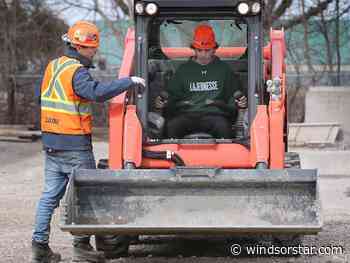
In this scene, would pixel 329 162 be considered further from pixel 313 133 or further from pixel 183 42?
pixel 183 42

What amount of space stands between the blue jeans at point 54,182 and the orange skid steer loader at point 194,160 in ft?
1.02

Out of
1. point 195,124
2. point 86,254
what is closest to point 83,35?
point 195,124

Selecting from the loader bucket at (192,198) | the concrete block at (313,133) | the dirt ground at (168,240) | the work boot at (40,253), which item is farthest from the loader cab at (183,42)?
the concrete block at (313,133)

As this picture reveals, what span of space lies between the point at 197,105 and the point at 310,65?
41.2 feet

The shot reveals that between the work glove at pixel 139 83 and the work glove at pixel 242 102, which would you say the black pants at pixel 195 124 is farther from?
the work glove at pixel 139 83

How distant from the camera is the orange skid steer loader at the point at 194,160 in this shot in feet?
21.6

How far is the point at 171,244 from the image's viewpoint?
825 centimetres

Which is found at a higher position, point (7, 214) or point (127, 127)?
point (127, 127)

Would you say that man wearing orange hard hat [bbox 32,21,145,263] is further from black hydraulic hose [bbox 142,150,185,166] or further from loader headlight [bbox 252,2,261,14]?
loader headlight [bbox 252,2,261,14]

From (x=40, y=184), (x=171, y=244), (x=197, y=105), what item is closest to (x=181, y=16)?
(x=197, y=105)

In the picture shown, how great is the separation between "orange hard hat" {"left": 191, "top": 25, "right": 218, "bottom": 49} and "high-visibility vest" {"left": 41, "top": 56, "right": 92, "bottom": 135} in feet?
3.73

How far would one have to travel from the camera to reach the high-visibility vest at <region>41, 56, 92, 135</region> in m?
7.01

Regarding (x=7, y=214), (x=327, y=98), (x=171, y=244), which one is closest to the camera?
(x=171, y=244)

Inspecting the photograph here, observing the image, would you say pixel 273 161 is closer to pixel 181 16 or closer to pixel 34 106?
pixel 181 16
